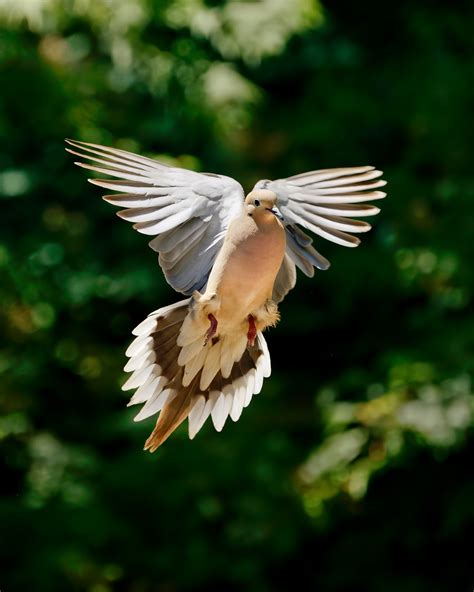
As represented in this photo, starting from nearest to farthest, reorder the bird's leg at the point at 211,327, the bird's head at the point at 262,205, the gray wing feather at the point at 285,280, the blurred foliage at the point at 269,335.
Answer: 1. the bird's head at the point at 262,205
2. the bird's leg at the point at 211,327
3. the gray wing feather at the point at 285,280
4. the blurred foliage at the point at 269,335

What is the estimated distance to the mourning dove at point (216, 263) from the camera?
237cm

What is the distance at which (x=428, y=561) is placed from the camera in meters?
6.66

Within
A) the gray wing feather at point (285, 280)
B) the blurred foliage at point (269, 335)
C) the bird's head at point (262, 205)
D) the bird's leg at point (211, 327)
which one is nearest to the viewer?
the bird's head at point (262, 205)

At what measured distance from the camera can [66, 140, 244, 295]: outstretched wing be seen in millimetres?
2412

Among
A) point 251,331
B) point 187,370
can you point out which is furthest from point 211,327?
point 187,370

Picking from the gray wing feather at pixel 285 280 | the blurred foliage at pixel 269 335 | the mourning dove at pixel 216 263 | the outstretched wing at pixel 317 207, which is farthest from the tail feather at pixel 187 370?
the blurred foliage at pixel 269 335

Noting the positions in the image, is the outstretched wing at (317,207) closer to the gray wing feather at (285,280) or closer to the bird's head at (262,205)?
the gray wing feather at (285,280)

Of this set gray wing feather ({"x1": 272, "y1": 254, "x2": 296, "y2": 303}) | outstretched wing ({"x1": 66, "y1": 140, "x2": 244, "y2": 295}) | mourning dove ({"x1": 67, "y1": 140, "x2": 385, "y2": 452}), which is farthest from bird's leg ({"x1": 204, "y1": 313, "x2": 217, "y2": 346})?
gray wing feather ({"x1": 272, "y1": 254, "x2": 296, "y2": 303})

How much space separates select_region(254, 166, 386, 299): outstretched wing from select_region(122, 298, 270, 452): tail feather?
23cm

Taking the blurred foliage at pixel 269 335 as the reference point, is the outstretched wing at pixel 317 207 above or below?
below

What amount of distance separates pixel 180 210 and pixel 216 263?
0.16 metres

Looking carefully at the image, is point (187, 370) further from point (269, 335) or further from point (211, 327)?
point (269, 335)

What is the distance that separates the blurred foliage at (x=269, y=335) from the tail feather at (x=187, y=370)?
2802mm

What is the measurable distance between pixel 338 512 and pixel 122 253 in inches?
76.1
